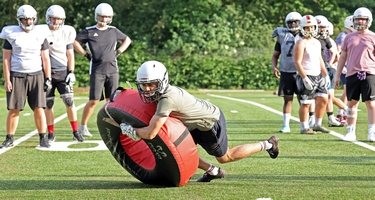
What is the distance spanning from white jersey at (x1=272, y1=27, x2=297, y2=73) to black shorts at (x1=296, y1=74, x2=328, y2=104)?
1.07ft

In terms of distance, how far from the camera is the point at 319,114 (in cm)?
1265

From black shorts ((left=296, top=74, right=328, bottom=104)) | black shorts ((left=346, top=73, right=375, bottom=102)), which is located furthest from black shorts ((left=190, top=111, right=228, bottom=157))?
black shorts ((left=296, top=74, right=328, bottom=104))

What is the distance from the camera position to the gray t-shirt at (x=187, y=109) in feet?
23.4

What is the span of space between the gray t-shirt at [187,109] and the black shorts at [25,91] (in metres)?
3.53

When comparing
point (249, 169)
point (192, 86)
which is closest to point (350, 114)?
point (249, 169)

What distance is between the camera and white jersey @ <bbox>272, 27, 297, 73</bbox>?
1287 cm

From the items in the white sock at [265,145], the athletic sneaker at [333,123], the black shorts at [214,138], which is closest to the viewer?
the black shorts at [214,138]

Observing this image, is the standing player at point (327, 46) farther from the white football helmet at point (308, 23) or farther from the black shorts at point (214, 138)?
the black shorts at point (214, 138)

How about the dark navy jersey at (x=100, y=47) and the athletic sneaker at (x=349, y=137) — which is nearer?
the athletic sneaker at (x=349, y=137)

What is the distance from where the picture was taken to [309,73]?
12.3 meters

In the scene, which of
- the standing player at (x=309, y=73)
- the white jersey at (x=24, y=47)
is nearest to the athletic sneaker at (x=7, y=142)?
the white jersey at (x=24, y=47)

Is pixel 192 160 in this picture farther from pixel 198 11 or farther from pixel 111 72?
pixel 198 11

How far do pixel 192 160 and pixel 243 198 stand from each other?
784mm

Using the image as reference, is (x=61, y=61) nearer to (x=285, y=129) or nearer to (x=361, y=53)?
(x=285, y=129)
